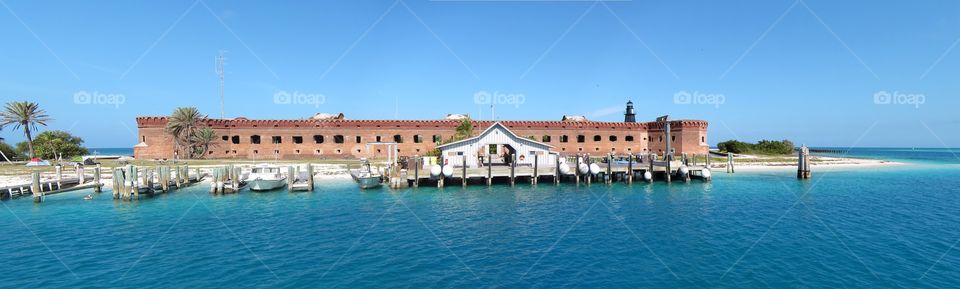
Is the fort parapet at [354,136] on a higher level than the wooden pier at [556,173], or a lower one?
higher

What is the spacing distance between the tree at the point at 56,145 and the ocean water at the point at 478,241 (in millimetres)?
33298

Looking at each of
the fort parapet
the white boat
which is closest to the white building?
the white boat

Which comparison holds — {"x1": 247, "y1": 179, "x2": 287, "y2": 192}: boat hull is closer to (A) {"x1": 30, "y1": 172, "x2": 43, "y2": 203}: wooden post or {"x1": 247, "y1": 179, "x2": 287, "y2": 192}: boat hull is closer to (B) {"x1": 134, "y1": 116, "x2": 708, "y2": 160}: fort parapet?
(A) {"x1": 30, "y1": 172, "x2": 43, "y2": 203}: wooden post

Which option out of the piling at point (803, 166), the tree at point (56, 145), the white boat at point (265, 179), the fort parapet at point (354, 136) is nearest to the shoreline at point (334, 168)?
the white boat at point (265, 179)

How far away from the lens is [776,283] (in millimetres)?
11727

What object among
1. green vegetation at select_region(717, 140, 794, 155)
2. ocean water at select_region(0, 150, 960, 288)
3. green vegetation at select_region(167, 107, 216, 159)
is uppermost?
green vegetation at select_region(167, 107, 216, 159)

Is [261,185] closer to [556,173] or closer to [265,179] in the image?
[265,179]

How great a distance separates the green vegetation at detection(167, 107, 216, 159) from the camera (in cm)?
5106

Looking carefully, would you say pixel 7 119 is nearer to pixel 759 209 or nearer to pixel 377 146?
pixel 377 146

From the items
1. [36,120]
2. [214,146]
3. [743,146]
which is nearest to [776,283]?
[214,146]

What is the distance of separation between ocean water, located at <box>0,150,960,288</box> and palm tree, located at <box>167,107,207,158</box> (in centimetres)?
2648

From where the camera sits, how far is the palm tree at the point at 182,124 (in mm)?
50969

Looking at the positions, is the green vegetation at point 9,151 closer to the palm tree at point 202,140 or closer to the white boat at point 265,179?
the palm tree at point 202,140

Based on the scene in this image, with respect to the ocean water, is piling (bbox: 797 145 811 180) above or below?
→ above
